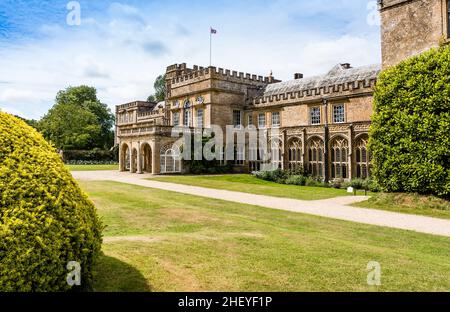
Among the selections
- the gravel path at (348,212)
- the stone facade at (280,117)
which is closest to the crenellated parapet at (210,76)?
the stone facade at (280,117)

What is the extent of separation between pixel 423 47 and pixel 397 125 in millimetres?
6163

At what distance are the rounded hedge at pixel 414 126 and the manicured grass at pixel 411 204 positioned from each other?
0.47 meters

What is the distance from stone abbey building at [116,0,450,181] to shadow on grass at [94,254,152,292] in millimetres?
19685

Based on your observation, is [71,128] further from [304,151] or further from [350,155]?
[350,155]

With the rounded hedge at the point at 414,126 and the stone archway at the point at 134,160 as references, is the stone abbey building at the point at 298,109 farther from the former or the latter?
the rounded hedge at the point at 414,126

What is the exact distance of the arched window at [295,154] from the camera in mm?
31603

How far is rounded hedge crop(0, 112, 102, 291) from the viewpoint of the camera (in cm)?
374

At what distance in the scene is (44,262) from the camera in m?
3.89

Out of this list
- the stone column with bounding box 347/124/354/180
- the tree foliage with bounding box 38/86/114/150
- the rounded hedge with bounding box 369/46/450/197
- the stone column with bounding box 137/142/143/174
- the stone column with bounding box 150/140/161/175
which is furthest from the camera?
the tree foliage with bounding box 38/86/114/150

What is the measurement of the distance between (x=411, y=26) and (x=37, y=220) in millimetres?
21847

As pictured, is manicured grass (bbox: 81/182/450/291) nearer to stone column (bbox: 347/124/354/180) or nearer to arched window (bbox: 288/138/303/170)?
stone column (bbox: 347/124/354/180)

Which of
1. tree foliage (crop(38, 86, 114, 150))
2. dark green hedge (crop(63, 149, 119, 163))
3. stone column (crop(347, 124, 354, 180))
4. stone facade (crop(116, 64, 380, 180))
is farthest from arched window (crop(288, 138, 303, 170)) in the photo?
tree foliage (crop(38, 86, 114, 150))

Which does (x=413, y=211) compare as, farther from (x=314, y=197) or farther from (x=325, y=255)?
(x=325, y=255)
